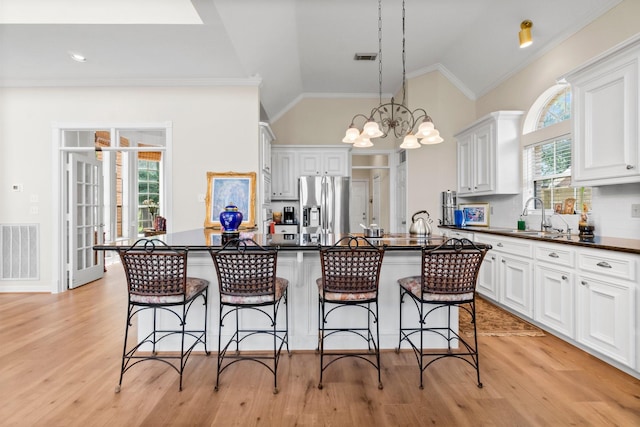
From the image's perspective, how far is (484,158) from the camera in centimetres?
461

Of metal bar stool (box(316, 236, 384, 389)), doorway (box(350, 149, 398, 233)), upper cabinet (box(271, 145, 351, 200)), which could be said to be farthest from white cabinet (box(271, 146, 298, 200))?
metal bar stool (box(316, 236, 384, 389))

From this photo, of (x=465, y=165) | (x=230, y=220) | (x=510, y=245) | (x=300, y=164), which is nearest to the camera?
(x=230, y=220)

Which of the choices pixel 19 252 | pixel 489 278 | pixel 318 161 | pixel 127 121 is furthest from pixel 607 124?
pixel 19 252

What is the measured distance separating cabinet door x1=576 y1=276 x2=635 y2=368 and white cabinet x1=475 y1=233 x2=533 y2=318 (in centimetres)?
61

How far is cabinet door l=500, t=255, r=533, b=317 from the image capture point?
3.20 m

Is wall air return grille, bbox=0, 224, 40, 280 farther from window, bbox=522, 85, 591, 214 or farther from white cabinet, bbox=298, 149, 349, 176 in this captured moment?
window, bbox=522, 85, 591, 214

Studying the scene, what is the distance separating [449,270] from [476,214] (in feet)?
10.9

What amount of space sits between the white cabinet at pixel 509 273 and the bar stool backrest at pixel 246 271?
256cm

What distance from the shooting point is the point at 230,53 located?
384 cm

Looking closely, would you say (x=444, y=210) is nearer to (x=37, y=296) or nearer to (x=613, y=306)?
(x=613, y=306)

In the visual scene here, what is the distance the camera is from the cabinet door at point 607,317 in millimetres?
2182

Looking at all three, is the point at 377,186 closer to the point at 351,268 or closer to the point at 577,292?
the point at 577,292

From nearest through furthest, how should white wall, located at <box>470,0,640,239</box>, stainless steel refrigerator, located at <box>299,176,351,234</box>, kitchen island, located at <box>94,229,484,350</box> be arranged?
kitchen island, located at <box>94,229,484,350</box> → white wall, located at <box>470,0,640,239</box> → stainless steel refrigerator, located at <box>299,176,351,234</box>

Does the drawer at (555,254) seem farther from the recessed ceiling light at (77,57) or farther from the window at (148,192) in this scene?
the window at (148,192)
